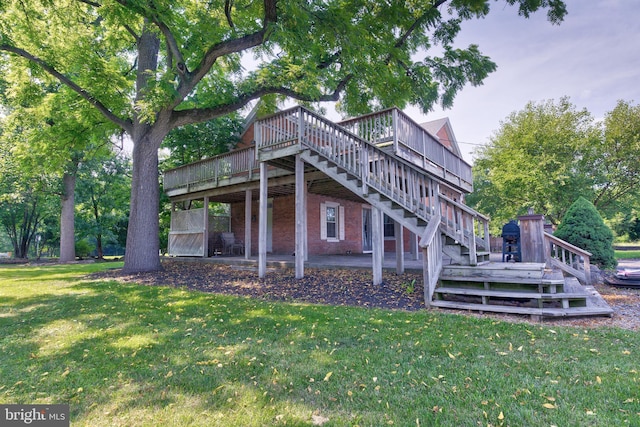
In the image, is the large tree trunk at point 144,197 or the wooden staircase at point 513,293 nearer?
the wooden staircase at point 513,293

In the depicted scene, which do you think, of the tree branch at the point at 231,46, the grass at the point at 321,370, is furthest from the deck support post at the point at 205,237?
the grass at the point at 321,370

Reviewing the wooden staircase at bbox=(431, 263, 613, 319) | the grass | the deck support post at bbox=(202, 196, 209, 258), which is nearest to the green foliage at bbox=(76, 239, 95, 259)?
the deck support post at bbox=(202, 196, 209, 258)

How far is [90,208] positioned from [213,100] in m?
18.3

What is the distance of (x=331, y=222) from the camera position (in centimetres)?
1448

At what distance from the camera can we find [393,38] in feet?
29.6

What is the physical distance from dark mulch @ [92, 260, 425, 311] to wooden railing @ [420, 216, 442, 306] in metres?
0.37

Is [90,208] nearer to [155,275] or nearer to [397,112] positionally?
[155,275]

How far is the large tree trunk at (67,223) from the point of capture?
18.1 meters

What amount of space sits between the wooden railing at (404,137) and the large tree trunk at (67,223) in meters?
17.6

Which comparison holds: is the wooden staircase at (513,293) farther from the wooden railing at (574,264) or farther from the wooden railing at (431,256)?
the wooden railing at (574,264)

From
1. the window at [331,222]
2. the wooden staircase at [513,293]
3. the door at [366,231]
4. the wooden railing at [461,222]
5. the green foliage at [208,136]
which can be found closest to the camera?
the wooden staircase at [513,293]

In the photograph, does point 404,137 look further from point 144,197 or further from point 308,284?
point 144,197

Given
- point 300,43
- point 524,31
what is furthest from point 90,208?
point 524,31

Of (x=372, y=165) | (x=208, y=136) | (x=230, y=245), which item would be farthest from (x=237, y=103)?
(x=208, y=136)
